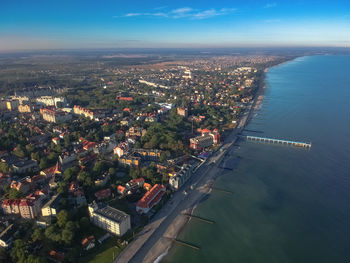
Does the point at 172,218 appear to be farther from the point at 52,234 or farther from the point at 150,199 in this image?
the point at 52,234

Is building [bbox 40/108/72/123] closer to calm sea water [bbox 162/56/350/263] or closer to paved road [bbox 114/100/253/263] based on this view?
paved road [bbox 114/100/253/263]

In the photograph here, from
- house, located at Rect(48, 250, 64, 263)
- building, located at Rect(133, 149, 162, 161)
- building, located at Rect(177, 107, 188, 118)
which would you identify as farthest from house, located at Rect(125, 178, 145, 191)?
building, located at Rect(177, 107, 188, 118)

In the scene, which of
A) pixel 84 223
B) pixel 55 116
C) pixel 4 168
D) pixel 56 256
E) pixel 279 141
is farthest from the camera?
pixel 55 116

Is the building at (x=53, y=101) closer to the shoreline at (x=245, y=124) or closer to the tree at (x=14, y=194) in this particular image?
the tree at (x=14, y=194)

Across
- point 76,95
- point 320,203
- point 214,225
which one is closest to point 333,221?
point 320,203

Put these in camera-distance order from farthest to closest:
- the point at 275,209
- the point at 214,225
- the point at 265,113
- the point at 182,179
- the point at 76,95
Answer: the point at 76,95 → the point at 265,113 → the point at 182,179 → the point at 275,209 → the point at 214,225

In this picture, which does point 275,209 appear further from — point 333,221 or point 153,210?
point 153,210

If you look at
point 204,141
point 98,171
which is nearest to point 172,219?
point 98,171
